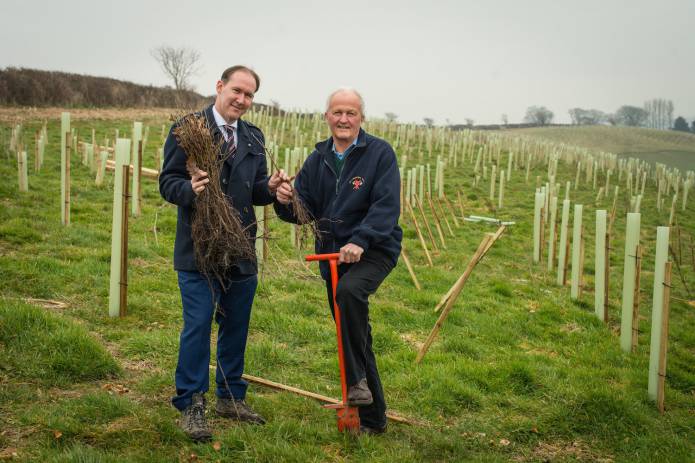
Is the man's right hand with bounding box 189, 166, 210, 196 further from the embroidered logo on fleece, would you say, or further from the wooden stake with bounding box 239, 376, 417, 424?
the wooden stake with bounding box 239, 376, 417, 424

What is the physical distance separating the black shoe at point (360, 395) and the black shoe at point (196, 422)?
80 cm

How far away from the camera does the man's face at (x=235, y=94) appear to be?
3.43m

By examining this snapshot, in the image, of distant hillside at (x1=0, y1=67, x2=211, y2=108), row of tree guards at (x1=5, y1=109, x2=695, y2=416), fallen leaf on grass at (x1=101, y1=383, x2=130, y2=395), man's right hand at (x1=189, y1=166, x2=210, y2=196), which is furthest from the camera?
distant hillside at (x1=0, y1=67, x2=211, y2=108)

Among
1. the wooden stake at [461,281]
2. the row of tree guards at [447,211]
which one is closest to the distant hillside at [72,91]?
the row of tree guards at [447,211]

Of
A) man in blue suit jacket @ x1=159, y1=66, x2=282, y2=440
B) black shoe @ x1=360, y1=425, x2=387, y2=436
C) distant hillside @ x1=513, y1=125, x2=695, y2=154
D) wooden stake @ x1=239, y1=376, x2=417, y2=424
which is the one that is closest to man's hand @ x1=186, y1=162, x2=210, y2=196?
man in blue suit jacket @ x1=159, y1=66, x2=282, y2=440

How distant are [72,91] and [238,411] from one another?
28.7 metres

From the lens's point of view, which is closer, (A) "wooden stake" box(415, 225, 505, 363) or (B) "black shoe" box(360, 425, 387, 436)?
(B) "black shoe" box(360, 425, 387, 436)

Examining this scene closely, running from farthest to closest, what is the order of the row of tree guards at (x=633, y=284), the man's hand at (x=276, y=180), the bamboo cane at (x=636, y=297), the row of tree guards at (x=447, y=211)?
1. the bamboo cane at (x=636, y=297)
2. the row of tree guards at (x=447, y=211)
3. the row of tree guards at (x=633, y=284)
4. the man's hand at (x=276, y=180)

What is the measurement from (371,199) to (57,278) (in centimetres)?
385

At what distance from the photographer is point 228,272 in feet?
11.6

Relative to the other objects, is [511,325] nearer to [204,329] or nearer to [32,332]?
[204,329]

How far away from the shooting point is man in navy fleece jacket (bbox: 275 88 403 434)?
334 cm

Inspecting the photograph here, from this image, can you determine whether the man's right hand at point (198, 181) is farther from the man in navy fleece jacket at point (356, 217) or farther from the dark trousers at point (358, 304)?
the dark trousers at point (358, 304)

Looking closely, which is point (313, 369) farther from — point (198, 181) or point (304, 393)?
point (198, 181)
